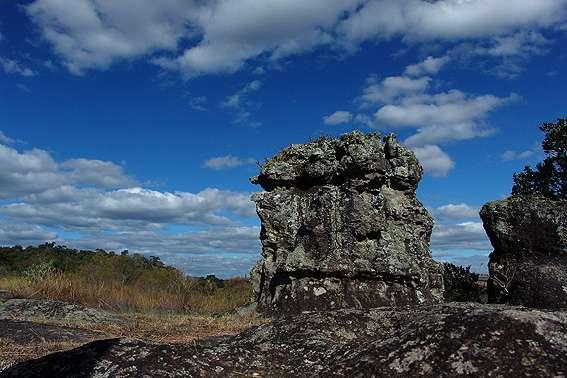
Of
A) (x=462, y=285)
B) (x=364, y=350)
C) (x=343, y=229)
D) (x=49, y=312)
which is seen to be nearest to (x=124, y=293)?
(x=49, y=312)

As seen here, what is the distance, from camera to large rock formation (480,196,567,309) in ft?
44.5

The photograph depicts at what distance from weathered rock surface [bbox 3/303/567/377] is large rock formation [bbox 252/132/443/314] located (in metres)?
8.89

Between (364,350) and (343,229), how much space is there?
1144cm

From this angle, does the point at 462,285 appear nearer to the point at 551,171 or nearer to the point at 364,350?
the point at 551,171

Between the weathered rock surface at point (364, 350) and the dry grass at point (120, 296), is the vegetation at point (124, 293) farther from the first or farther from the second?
the weathered rock surface at point (364, 350)

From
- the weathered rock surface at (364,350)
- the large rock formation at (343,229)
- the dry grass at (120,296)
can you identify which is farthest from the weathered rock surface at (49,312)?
the weathered rock surface at (364,350)

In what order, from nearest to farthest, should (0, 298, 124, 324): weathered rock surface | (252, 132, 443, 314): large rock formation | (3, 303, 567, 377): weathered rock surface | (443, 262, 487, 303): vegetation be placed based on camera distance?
(3, 303, 567, 377): weathered rock surface → (0, 298, 124, 324): weathered rock surface → (252, 132, 443, 314): large rock formation → (443, 262, 487, 303): vegetation

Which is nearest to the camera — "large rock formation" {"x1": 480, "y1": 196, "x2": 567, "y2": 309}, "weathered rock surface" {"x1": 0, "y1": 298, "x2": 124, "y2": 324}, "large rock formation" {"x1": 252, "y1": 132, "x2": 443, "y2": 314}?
"large rock formation" {"x1": 480, "y1": 196, "x2": 567, "y2": 309}

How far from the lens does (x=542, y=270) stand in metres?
13.8

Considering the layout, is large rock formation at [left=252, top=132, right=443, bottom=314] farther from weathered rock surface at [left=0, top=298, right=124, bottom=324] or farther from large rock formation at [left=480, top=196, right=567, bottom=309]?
weathered rock surface at [left=0, top=298, right=124, bottom=324]

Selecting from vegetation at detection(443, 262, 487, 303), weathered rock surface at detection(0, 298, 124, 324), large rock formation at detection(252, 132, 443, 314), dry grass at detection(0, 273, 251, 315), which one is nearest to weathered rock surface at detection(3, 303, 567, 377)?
weathered rock surface at detection(0, 298, 124, 324)

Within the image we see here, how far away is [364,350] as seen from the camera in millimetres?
4215

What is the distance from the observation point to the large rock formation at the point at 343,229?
49.1 ft

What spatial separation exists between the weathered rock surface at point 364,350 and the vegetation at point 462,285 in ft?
48.8
